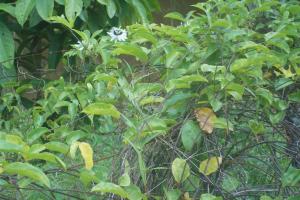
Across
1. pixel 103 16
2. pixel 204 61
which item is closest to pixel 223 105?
pixel 204 61

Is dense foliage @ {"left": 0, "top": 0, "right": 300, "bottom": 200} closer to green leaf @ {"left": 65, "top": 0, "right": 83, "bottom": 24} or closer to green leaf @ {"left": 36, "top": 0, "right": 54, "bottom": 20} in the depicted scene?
green leaf @ {"left": 65, "top": 0, "right": 83, "bottom": 24}

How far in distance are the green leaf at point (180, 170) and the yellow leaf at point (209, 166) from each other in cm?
9

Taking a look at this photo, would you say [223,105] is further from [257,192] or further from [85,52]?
[85,52]

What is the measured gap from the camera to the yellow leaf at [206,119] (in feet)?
5.82

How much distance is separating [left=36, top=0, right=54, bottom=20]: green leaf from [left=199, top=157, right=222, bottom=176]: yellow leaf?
143 cm

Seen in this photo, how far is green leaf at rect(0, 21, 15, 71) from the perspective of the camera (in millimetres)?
3049

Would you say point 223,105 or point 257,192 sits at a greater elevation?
point 223,105

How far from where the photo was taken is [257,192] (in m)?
2.03

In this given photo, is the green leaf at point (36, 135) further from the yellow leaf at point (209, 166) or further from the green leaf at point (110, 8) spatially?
the green leaf at point (110, 8)

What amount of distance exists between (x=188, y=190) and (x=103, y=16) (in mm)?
1764

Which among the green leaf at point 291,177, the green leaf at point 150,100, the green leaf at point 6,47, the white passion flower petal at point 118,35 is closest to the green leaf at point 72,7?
the green leaf at point 6,47

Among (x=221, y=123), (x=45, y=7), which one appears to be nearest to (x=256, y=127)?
(x=221, y=123)

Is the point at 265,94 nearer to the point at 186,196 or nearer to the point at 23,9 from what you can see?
the point at 186,196

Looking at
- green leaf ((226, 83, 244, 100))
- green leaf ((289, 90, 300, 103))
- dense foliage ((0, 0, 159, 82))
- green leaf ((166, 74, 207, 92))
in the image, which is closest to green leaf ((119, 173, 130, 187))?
green leaf ((166, 74, 207, 92))
